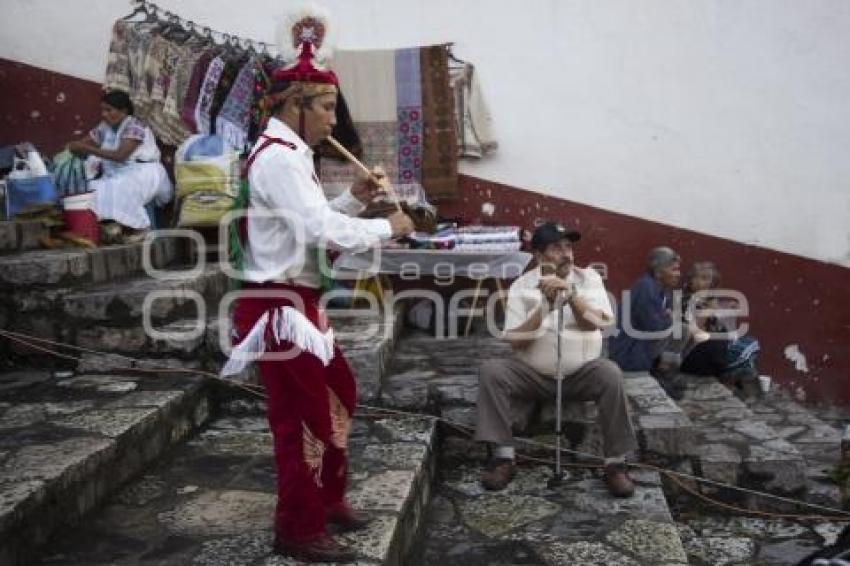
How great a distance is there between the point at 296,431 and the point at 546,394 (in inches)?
84.8

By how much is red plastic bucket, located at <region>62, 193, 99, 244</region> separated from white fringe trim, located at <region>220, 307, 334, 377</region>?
3.34 m

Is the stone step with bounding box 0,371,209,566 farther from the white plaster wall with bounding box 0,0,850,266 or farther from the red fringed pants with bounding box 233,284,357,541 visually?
the white plaster wall with bounding box 0,0,850,266

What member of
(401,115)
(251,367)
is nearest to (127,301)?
(251,367)

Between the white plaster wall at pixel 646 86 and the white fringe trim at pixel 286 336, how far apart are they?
4413mm

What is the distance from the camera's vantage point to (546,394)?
4.97 m

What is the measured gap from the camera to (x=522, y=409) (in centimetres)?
511

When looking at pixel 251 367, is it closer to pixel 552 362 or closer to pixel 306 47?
pixel 552 362

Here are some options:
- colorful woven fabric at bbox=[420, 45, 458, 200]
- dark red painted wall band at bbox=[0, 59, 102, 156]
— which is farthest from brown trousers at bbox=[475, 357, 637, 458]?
dark red painted wall band at bbox=[0, 59, 102, 156]

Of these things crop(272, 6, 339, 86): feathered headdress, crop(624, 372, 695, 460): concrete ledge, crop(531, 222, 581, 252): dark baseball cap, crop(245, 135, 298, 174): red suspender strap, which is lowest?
crop(624, 372, 695, 460): concrete ledge

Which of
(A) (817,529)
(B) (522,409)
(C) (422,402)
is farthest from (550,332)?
(A) (817,529)

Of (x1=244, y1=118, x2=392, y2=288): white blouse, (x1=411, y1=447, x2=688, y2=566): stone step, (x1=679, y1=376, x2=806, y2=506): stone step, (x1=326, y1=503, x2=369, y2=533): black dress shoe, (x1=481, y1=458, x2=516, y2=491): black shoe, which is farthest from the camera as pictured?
(x1=679, y1=376, x2=806, y2=506): stone step

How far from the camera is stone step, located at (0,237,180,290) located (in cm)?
523

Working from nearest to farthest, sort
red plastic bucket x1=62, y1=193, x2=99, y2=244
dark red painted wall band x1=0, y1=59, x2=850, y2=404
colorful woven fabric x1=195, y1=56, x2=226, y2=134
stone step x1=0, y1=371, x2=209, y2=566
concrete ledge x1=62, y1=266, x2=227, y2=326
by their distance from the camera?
1. stone step x1=0, y1=371, x2=209, y2=566
2. concrete ledge x1=62, y1=266, x2=227, y2=326
3. red plastic bucket x1=62, y1=193, x2=99, y2=244
4. colorful woven fabric x1=195, y1=56, x2=226, y2=134
5. dark red painted wall band x1=0, y1=59, x2=850, y2=404

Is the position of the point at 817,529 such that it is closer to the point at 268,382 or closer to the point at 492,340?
the point at 492,340
